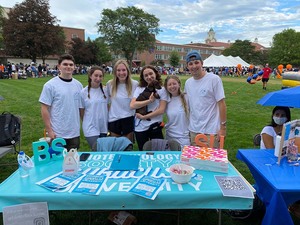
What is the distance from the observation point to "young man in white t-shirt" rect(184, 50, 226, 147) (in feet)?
9.84

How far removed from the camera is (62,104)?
316cm

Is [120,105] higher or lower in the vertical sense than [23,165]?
higher

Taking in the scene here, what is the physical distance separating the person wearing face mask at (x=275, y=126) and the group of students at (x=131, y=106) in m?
0.57

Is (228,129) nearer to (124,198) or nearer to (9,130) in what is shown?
(9,130)

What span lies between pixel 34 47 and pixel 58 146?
36.1 meters

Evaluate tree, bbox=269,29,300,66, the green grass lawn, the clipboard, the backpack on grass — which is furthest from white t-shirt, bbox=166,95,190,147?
tree, bbox=269,29,300,66

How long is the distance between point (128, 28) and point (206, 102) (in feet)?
152

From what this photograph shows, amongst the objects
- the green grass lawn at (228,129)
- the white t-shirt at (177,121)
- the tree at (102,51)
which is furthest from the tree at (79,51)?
the white t-shirt at (177,121)

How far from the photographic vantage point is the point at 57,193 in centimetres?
185

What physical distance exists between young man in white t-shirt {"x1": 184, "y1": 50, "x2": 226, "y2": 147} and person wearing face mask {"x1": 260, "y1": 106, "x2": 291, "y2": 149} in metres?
0.57

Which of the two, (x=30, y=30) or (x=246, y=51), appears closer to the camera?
(x=30, y=30)

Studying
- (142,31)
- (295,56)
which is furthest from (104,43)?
(295,56)

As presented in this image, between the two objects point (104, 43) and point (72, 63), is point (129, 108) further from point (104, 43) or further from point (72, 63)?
point (104, 43)

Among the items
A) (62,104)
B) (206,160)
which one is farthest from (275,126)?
(62,104)
